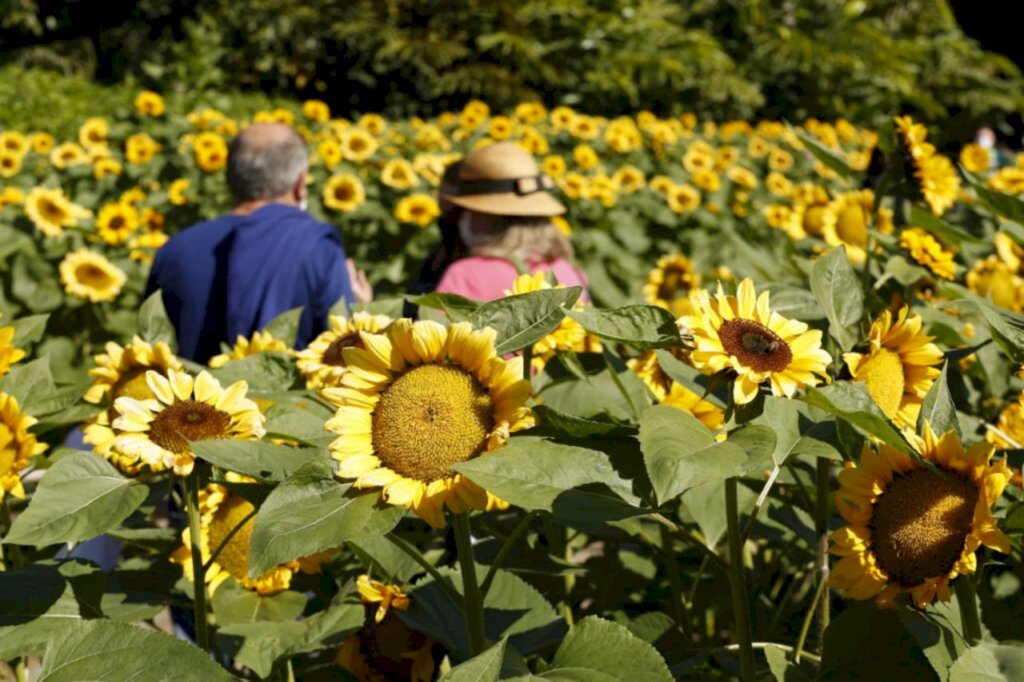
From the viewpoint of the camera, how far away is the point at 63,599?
3.71 ft

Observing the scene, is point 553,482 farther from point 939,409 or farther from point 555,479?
point 939,409

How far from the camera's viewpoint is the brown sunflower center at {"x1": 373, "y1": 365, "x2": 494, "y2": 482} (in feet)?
3.04

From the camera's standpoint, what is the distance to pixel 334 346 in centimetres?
129

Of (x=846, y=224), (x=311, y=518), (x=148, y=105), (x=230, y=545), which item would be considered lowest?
(x=148, y=105)

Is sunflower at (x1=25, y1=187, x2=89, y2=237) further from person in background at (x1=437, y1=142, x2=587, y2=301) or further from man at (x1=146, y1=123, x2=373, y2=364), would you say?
person in background at (x1=437, y1=142, x2=587, y2=301)

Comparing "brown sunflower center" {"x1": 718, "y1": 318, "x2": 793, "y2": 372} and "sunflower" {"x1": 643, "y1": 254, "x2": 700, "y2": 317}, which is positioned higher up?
"brown sunflower center" {"x1": 718, "y1": 318, "x2": 793, "y2": 372}

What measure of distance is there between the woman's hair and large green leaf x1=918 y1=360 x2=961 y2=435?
2282 mm

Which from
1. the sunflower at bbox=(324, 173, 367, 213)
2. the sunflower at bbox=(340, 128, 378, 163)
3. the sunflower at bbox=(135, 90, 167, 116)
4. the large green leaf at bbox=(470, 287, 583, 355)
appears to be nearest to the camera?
the large green leaf at bbox=(470, 287, 583, 355)

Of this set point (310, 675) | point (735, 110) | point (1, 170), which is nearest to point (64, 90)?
point (1, 170)

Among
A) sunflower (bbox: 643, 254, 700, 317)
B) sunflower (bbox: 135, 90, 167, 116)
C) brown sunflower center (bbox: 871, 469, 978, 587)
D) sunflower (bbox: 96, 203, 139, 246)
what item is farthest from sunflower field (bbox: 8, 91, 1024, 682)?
sunflower (bbox: 135, 90, 167, 116)

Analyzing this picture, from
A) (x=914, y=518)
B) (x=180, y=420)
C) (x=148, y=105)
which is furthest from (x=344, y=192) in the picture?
(x=914, y=518)

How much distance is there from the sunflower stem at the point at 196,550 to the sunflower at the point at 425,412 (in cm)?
25

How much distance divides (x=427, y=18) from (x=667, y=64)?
10.7 feet

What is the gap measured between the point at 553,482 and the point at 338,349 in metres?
0.46
